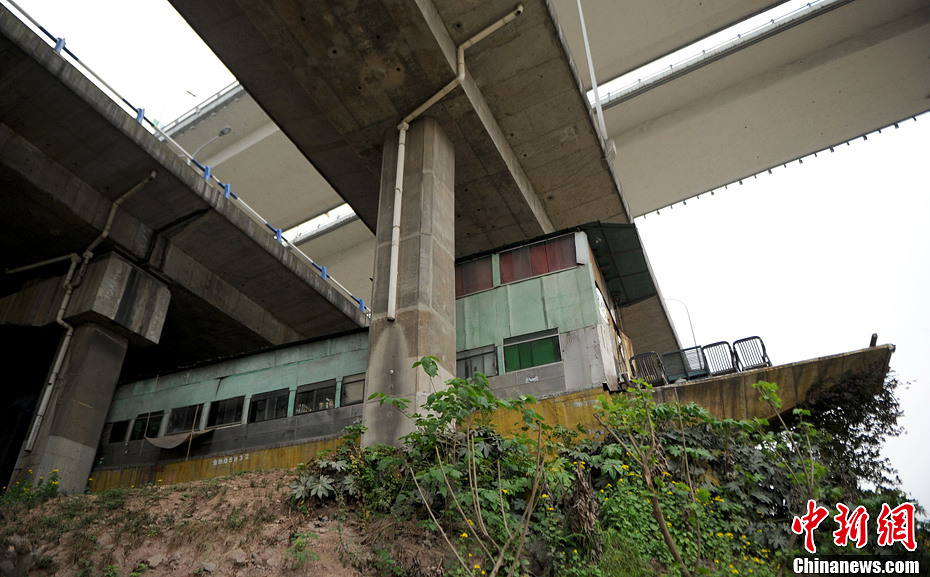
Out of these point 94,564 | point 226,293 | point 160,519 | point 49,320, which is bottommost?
point 94,564

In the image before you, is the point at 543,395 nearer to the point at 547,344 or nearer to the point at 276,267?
the point at 547,344

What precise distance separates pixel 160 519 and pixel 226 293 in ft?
50.0

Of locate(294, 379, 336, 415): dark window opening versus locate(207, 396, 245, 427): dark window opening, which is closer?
locate(294, 379, 336, 415): dark window opening

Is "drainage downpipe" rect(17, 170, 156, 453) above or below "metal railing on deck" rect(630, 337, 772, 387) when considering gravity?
above

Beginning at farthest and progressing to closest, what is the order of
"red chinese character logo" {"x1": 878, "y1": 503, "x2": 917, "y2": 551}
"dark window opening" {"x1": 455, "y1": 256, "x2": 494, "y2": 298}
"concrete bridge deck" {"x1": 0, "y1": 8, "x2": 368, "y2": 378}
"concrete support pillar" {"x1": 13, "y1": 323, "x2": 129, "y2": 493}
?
"dark window opening" {"x1": 455, "y1": 256, "x2": 494, "y2": 298}, "concrete support pillar" {"x1": 13, "y1": 323, "x2": 129, "y2": 493}, "concrete bridge deck" {"x1": 0, "y1": 8, "x2": 368, "y2": 378}, "red chinese character logo" {"x1": 878, "y1": 503, "x2": 917, "y2": 551}

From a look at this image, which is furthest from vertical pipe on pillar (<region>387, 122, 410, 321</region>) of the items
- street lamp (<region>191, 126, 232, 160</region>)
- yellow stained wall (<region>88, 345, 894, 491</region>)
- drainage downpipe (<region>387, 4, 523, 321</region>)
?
street lamp (<region>191, 126, 232, 160</region>)

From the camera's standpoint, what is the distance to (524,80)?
1798cm

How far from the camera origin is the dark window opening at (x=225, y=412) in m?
19.6

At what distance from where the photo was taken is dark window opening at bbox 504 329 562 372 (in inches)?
634

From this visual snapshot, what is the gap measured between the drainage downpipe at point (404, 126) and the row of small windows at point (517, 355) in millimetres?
3654

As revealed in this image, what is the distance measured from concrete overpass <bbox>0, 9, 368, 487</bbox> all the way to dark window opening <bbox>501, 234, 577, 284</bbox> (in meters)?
9.51

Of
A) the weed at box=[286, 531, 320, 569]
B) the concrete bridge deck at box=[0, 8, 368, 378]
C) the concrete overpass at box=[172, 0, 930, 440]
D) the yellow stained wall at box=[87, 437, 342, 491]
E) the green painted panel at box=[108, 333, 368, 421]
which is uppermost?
the concrete overpass at box=[172, 0, 930, 440]

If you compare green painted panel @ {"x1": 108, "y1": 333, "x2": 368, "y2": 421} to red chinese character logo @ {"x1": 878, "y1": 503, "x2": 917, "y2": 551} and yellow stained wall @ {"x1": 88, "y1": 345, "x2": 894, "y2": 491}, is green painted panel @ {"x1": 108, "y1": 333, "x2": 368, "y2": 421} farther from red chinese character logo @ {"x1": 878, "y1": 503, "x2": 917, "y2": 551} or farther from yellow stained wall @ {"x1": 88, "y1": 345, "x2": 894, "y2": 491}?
red chinese character logo @ {"x1": 878, "y1": 503, "x2": 917, "y2": 551}

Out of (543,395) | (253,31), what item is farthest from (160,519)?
→ (253,31)
